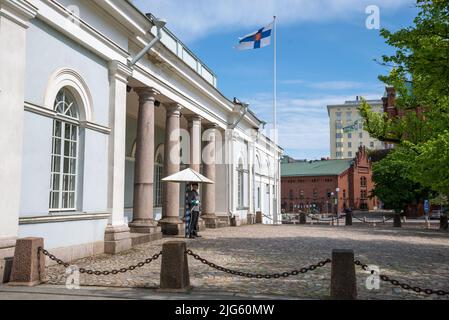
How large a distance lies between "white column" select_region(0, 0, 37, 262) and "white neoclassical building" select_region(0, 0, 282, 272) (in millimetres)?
17

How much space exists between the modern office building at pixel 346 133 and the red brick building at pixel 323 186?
41612 millimetres

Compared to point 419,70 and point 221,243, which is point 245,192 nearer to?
point 221,243

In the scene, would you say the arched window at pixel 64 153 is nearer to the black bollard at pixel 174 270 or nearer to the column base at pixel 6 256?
the column base at pixel 6 256

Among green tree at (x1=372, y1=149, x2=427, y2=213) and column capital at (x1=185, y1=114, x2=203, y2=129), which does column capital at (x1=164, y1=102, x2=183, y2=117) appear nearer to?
column capital at (x1=185, y1=114, x2=203, y2=129)

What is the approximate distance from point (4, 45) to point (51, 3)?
186cm

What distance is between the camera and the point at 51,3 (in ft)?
30.7

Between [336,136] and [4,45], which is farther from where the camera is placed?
[336,136]

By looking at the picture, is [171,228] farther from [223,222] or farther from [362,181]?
[362,181]

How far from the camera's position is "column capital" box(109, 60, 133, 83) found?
477 inches

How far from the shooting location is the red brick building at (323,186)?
83.8 metres

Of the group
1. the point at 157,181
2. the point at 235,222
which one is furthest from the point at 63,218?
the point at 235,222

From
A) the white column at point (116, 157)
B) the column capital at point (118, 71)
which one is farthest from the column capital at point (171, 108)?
the white column at point (116, 157)
